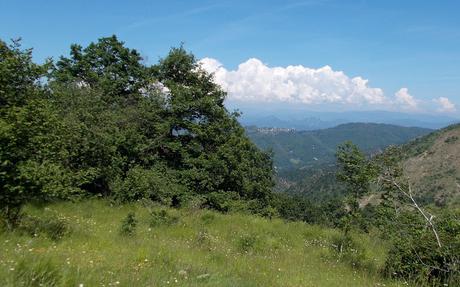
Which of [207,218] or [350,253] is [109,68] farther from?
[350,253]

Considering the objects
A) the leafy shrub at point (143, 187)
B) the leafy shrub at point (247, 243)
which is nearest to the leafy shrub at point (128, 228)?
the leafy shrub at point (247, 243)

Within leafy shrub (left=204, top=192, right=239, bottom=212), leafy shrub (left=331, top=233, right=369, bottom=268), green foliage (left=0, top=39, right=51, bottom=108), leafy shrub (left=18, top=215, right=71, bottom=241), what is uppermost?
green foliage (left=0, top=39, right=51, bottom=108)

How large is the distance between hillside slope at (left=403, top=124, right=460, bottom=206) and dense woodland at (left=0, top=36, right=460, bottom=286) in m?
105

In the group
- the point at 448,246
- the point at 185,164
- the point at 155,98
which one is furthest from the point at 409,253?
the point at 155,98

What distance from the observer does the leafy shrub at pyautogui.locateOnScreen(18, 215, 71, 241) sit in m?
9.27

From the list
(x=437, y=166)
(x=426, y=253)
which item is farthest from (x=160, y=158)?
(x=437, y=166)

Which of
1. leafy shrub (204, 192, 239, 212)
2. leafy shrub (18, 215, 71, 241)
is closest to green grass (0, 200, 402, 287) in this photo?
leafy shrub (18, 215, 71, 241)

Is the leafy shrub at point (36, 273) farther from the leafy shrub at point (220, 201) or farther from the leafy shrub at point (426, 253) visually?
the leafy shrub at point (220, 201)

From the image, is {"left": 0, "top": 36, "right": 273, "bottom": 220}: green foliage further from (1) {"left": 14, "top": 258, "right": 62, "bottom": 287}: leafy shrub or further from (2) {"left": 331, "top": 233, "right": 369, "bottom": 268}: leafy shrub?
(2) {"left": 331, "top": 233, "right": 369, "bottom": 268}: leafy shrub

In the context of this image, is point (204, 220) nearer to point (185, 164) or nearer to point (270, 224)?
point (270, 224)

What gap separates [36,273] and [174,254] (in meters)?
4.72

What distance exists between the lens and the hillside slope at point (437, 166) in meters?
129

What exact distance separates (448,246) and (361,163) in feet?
11.4

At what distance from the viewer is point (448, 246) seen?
8.50m
